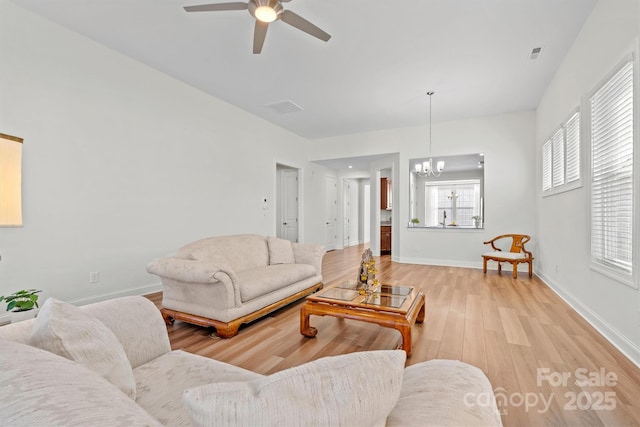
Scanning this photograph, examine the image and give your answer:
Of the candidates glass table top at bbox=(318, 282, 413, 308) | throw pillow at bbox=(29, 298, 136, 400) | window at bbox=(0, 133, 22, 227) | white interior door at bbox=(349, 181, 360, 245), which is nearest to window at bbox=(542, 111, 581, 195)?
glass table top at bbox=(318, 282, 413, 308)

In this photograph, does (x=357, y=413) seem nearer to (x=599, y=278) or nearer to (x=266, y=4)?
(x=266, y=4)

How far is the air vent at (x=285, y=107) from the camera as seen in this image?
17.1 feet

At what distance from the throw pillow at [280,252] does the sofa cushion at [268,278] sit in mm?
185

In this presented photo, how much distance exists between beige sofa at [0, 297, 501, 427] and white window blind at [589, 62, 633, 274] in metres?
2.40

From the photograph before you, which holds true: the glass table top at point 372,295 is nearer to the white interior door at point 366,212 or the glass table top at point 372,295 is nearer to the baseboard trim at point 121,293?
the baseboard trim at point 121,293

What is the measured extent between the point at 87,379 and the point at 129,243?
3703mm

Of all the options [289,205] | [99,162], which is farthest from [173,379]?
[289,205]

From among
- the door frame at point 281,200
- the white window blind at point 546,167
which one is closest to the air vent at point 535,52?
the white window blind at point 546,167

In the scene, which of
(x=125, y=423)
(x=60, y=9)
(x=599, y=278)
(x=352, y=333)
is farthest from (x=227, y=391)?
(x=60, y=9)

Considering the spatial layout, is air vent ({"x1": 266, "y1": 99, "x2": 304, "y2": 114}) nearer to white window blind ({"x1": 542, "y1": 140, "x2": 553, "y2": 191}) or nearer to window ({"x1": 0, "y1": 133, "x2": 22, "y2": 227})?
window ({"x1": 0, "y1": 133, "x2": 22, "y2": 227})

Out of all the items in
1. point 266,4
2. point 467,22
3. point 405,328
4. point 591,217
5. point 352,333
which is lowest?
point 352,333

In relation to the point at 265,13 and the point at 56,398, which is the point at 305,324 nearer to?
the point at 56,398

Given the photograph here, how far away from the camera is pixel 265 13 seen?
2293mm

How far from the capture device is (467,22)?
118 inches
